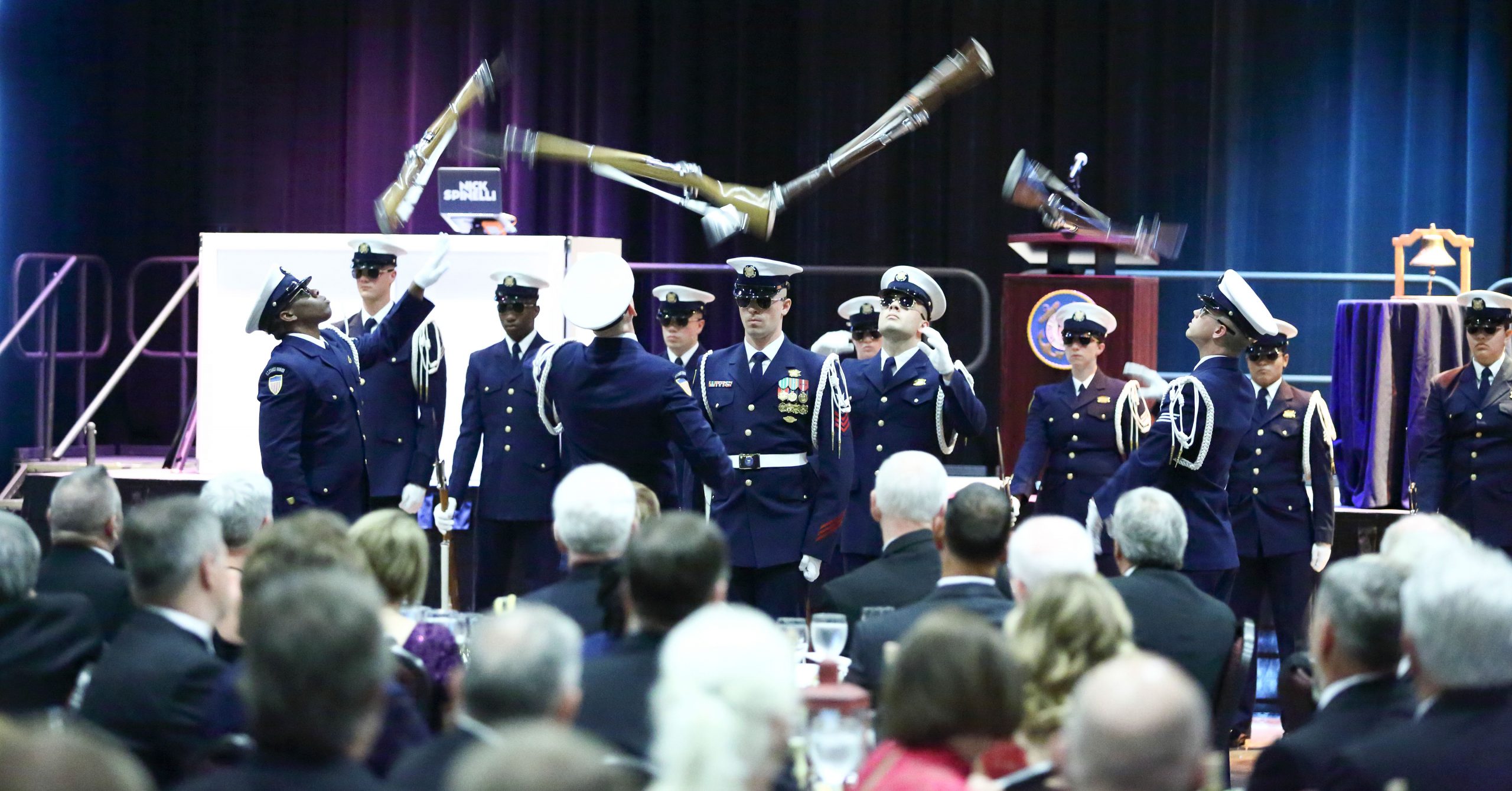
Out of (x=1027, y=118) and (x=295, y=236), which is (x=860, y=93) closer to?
(x=1027, y=118)

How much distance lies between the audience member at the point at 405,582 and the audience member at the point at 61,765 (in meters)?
1.51

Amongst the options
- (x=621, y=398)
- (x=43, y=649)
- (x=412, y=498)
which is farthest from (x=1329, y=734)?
(x=412, y=498)

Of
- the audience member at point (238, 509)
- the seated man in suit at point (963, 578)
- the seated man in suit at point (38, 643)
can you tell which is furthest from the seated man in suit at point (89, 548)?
the seated man in suit at point (963, 578)

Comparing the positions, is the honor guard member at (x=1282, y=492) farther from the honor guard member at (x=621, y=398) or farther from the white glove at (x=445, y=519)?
the white glove at (x=445, y=519)

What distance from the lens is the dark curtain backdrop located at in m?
9.01

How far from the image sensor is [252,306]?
7.32m

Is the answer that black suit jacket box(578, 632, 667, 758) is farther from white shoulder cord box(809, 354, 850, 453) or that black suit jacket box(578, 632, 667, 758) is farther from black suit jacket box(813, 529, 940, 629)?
white shoulder cord box(809, 354, 850, 453)

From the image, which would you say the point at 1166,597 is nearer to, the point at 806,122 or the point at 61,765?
the point at 61,765

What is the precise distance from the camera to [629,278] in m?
5.29

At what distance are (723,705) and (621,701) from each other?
0.64 m

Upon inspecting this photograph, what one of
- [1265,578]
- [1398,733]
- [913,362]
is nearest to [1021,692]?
[1398,733]

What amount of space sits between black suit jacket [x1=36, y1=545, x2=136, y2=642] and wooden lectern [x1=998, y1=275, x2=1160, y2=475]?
4.11 m

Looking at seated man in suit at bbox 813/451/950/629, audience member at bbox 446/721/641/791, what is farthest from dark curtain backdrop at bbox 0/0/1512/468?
audience member at bbox 446/721/641/791

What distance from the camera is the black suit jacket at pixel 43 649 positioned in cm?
308
